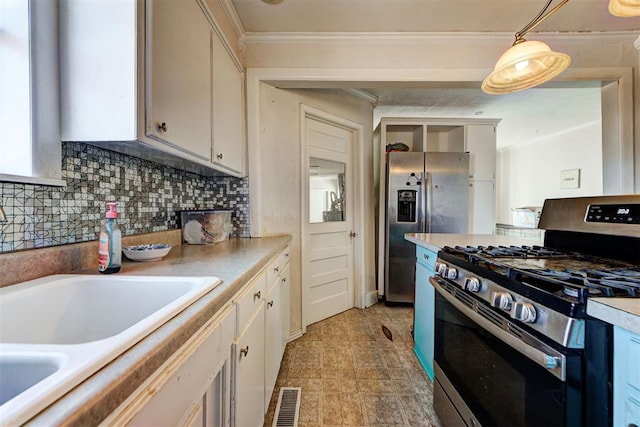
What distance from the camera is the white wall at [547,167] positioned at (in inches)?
173

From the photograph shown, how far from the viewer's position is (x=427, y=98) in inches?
133

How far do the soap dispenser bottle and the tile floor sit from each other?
3.71 feet

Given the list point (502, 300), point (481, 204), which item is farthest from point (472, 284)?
point (481, 204)

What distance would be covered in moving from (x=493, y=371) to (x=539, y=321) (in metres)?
0.32

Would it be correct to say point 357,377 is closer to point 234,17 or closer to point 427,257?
point 427,257

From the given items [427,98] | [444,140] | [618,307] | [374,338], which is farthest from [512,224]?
[618,307]

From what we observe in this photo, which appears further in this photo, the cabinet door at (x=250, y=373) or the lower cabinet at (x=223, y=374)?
the cabinet door at (x=250, y=373)

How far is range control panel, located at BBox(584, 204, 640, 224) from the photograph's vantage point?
105 cm

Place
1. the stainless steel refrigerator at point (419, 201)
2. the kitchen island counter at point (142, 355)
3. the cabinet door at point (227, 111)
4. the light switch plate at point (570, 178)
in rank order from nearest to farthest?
the kitchen island counter at point (142, 355), the cabinet door at point (227, 111), the stainless steel refrigerator at point (419, 201), the light switch plate at point (570, 178)

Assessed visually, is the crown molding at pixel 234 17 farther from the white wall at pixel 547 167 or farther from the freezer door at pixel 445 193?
the white wall at pixel 547 167

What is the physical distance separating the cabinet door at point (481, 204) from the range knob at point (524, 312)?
305 centimetres

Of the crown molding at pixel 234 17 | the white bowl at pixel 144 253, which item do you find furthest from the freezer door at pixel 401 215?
the white bowl at pixel 144 253

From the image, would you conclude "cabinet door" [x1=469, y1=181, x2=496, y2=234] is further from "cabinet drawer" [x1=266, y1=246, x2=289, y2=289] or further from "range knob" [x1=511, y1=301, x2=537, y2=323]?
"range knob" [x1=511, y1=301, x2=537, y2=323]

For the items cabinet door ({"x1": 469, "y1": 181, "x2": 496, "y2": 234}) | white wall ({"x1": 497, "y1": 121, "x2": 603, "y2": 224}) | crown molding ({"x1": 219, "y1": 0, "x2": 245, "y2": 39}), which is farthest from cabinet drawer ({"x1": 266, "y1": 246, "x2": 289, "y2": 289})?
white wall ({"x1": 497, "y1": 121, "x2": 603, "y2": 224})
